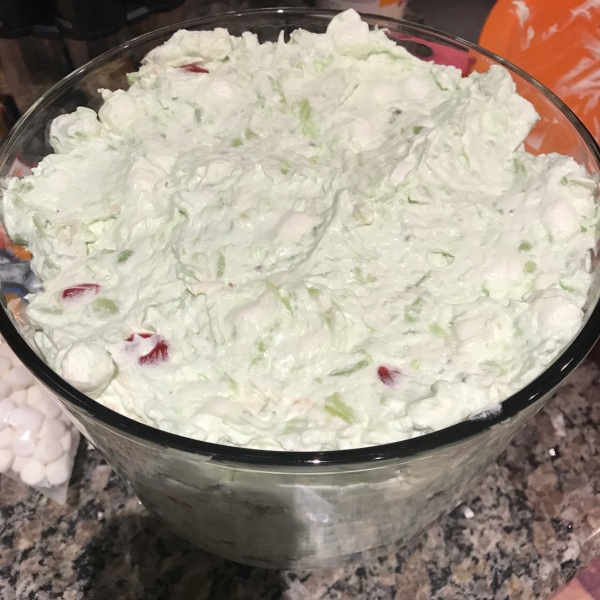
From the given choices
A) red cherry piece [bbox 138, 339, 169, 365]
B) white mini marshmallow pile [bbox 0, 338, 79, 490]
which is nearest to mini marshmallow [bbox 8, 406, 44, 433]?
white mini marshmallow pile [bbox 0, 338, 79, 490]

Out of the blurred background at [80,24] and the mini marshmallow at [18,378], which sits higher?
the blurred background at [80,24]

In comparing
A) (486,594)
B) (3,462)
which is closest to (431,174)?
(486,594)

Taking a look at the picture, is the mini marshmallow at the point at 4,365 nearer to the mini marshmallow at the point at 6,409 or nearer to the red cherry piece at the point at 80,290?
the mini marshmallow at the point at 6,409

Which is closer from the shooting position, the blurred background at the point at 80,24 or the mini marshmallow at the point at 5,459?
the mini marshmallow at the point at 5,459

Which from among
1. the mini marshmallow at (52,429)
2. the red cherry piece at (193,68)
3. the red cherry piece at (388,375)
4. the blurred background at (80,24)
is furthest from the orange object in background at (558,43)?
the mini marshmallow at (52,429)

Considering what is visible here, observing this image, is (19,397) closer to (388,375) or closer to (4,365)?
(4,365)

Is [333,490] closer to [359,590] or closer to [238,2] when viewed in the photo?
[359,590]
